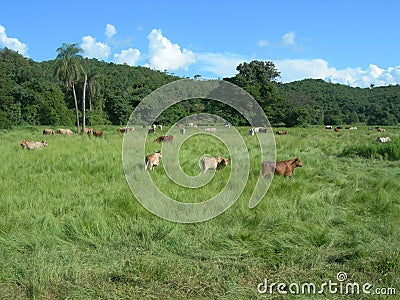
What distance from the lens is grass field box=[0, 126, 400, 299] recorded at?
3.13m

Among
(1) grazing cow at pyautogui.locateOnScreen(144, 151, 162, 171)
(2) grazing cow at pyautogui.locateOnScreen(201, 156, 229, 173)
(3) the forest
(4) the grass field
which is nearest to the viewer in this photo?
(4) the grass field

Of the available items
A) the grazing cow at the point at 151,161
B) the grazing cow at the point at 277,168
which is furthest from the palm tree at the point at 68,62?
the grazing cow at the point at 277,168

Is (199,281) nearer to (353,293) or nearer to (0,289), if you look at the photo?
(353,293)

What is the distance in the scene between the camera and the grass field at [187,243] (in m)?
3.13

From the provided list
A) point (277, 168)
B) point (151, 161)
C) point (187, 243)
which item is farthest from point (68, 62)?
point (187, 243)

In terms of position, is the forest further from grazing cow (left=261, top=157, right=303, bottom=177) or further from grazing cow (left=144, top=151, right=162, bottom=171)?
grazing cow (left=261, top=157, right=303, bottom=177)

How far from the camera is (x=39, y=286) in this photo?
9.89 ft

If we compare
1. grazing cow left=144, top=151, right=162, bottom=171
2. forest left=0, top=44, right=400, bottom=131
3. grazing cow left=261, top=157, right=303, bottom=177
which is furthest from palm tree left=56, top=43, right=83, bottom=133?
grazing cow left=261, top=157, right=303, bottom=177

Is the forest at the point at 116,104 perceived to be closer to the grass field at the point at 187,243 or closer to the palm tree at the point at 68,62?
the palm tree at the point at 68,62

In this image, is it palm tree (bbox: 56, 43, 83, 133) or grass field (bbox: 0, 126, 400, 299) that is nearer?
grass field (bbox: 0, 126, 400, 299)

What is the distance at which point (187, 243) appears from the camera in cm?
399

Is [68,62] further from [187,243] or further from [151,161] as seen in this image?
[187,243]

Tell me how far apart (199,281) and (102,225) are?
69.6 inches

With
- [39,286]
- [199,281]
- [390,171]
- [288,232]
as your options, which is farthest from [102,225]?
[390,171]
